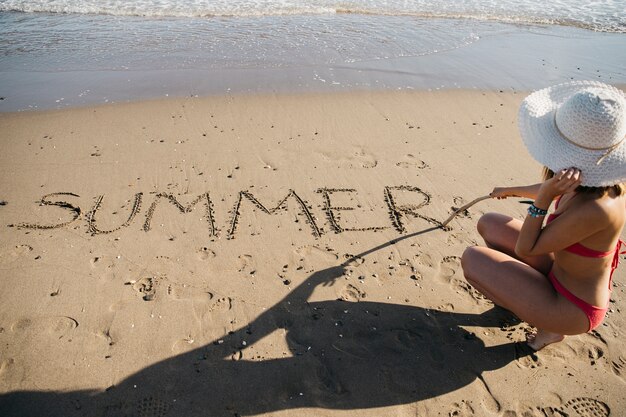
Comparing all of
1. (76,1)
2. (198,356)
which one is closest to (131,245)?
(198,356)

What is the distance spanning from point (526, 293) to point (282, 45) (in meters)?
6.42

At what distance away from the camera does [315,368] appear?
276 cm

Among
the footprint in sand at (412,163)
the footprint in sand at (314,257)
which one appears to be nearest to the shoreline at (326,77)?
the footprint in sand at (412,163)

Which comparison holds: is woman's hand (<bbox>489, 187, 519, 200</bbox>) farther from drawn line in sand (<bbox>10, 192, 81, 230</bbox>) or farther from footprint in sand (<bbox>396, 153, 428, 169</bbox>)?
drawn line in sand (<bbox>10, 192, 81, 230</bbox>)

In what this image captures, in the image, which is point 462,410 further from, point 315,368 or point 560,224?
point 560,224

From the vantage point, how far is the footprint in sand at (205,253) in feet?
11.7

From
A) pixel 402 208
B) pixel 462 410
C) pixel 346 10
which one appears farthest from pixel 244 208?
pixel 346 10

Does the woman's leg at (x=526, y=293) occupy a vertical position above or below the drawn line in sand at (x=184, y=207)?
above

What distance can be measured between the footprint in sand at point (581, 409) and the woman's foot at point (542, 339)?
1.16ft

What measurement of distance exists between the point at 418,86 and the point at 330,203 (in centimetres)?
313

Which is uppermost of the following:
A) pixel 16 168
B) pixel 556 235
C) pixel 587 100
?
pixel 587 100

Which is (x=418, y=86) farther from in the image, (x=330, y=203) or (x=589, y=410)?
(x=589, y=410)

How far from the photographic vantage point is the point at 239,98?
5.94 m

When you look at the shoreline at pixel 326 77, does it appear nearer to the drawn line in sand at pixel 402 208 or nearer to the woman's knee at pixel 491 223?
the drawn line in sand at pixel 402 208
